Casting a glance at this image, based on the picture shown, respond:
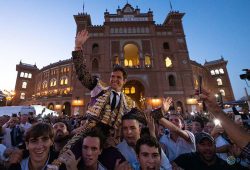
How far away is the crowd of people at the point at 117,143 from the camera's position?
2.47 m

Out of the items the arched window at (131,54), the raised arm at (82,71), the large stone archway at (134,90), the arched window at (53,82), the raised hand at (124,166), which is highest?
the arched window at (131,54)

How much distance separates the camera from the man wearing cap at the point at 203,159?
3.16 m

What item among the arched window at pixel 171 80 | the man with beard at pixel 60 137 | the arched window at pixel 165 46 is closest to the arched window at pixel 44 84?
the arched window at pixel 165 46

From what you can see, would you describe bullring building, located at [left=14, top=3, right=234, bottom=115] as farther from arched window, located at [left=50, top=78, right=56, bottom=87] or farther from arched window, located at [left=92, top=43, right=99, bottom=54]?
arched window, located at [left=50, top=78, right=56, bottom=87]

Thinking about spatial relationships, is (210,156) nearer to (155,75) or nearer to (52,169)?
(52,169)

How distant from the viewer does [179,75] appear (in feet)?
98.4

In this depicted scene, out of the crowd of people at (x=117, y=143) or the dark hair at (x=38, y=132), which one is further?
the dark hair at (x=38, y=132)

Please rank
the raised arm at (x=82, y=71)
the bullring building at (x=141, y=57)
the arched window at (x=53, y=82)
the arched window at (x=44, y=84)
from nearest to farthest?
1. the raised arm at (x=82, y=71)
2. the bullring building at (x=141, y=57)
3. the arched window at (x=53, y=82)
4. the arched window at (x=44, y=84)

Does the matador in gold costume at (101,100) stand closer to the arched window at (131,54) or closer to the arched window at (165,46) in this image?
the arched window at (131,54)

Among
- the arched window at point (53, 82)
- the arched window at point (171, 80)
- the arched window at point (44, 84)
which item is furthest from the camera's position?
the arched window at point (44, 84)

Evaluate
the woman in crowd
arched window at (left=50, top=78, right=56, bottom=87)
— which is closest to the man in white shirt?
the woman in crowd

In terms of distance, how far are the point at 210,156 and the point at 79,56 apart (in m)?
3.18

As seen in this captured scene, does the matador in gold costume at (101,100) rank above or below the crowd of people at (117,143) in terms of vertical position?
above

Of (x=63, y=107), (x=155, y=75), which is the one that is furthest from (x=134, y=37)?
(x=63, y=107)
